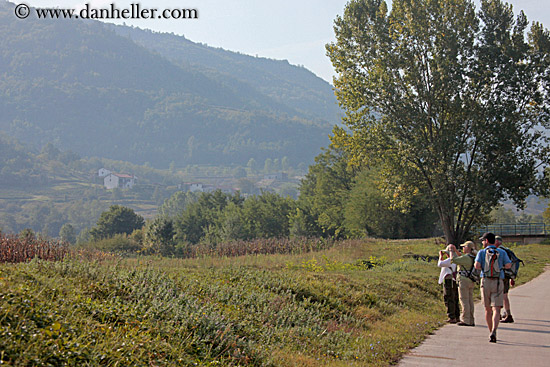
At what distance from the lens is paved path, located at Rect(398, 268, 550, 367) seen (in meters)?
8.70

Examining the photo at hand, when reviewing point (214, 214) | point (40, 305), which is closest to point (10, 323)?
point (40, 305)

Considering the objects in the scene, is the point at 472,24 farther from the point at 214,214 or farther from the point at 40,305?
the point at 214,214

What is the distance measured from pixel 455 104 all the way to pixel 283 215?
6366cm

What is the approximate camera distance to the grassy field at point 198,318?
634 cm

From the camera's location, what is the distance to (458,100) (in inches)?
1161

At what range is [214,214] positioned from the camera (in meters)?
107

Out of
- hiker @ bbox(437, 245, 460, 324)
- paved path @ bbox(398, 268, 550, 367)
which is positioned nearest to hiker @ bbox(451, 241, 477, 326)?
paved path @ bbox(398, 268, 550, 367)

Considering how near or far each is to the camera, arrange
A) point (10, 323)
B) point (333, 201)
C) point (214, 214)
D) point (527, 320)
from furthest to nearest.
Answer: point (214, 214) → point (333, 201) → point (527, 320) → point (10, 323)

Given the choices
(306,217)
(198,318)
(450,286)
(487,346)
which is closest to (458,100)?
(450,286)

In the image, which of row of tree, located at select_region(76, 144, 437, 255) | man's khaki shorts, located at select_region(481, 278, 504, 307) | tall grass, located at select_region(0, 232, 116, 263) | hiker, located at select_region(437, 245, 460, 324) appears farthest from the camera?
row of tree, located at select_region(76, 144, 437, 255)

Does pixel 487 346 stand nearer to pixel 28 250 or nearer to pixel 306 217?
pixel 28 250

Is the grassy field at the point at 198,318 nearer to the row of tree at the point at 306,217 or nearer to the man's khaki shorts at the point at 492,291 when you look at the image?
the man's khaki shorts at the point at 492,291

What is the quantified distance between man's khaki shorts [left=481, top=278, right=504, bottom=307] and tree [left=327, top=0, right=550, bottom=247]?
18952mm

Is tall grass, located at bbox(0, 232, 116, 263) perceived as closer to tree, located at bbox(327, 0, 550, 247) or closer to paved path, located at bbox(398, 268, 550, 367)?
paved path, located at bbox(398, 268, 550, 367)
